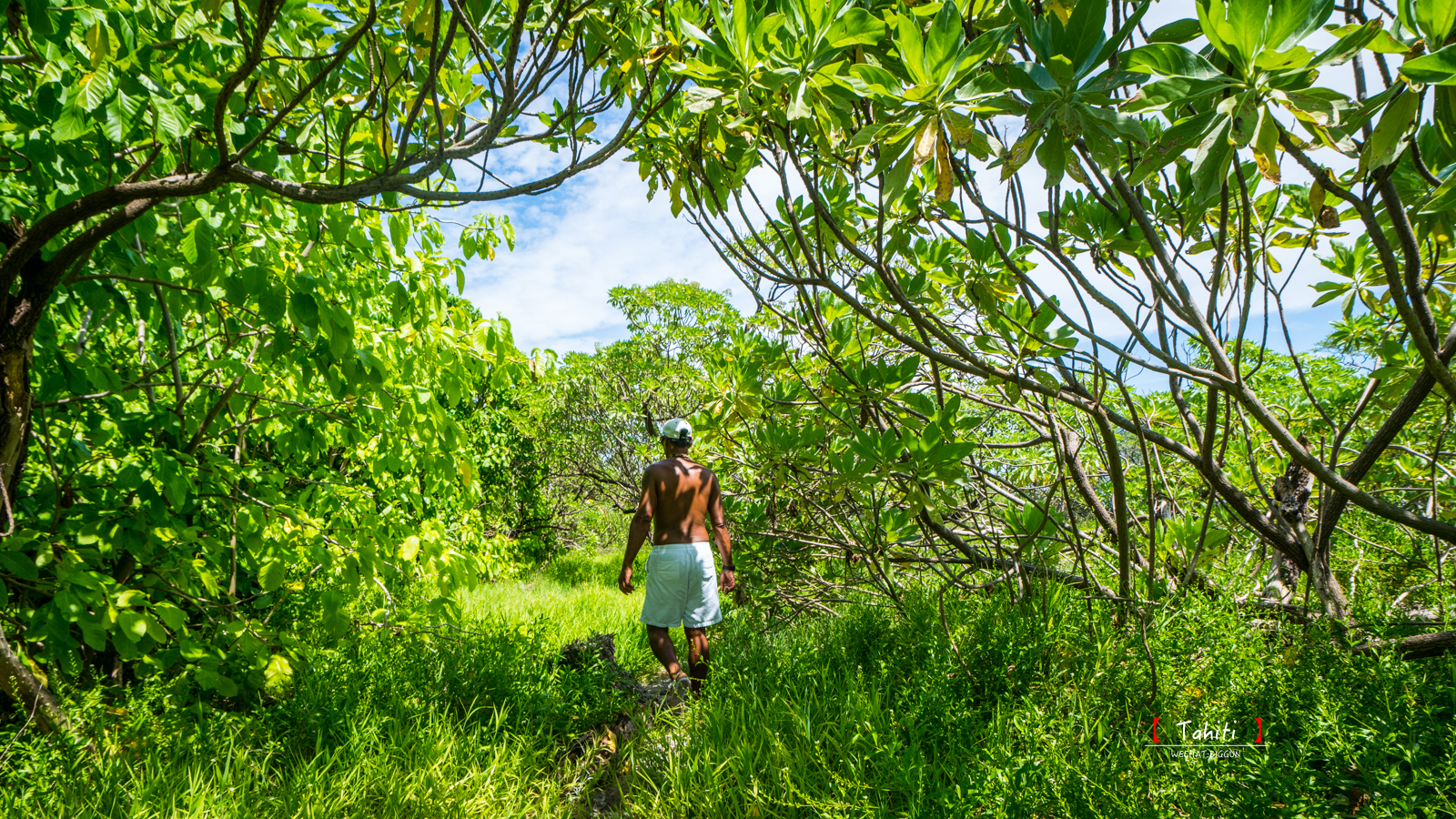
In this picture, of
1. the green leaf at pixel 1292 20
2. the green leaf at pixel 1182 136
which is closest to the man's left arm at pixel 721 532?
the green leaf at pixel 1182 136

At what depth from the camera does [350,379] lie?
6.75 ft

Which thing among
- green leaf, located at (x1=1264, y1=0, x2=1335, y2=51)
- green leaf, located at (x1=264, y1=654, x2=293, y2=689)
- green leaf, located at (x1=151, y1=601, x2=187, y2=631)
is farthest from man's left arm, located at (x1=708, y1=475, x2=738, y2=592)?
green leaf, located at (x1=1264, y1=0, x2=1335, y2=51)

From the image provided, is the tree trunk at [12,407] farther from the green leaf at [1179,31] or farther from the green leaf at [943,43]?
the green leaf at [1179,31]

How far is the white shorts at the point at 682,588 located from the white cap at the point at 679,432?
2.08 ft

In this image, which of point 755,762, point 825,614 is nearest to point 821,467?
point 755,762

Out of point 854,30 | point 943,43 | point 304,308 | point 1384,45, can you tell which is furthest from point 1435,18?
point 304,308

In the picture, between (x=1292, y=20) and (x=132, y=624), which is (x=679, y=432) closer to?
(x=132, y=624)

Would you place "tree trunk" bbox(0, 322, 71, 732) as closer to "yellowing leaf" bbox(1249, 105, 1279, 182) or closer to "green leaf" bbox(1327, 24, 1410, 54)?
"yellowing leaf" bbox(1249, 105, 1279, 182)

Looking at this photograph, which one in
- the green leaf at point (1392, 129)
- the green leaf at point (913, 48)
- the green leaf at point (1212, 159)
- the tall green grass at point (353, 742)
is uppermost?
the green leaf at point (913, 48)

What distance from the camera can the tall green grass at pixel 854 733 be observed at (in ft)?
5.78

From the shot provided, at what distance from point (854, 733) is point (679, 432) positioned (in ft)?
6.74

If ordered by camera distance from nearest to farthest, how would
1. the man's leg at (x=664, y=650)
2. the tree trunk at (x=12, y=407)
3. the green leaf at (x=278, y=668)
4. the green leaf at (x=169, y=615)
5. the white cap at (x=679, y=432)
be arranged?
1. the tree trunk at (x=12, y=407)
2. the green leaf at (x=169, y=615)
3. the green leaf at (x=278, y=668)
4. the man's leg at (x=664, y=650)
5. the white cap at (x=679, y=432)

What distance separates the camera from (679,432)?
4062 mm

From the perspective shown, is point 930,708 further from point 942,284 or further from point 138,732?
point 138,732
